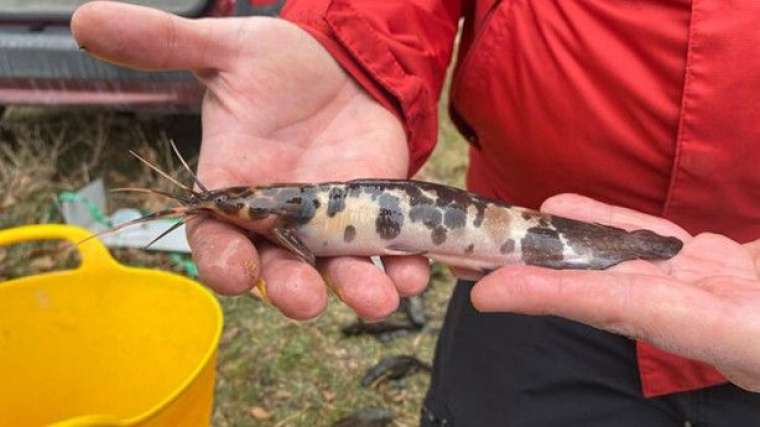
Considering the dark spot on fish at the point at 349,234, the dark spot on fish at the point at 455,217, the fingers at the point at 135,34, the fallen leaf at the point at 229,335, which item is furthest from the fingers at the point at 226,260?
the fallen leaf at the point at 229,335

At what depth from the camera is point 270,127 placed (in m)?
2.01

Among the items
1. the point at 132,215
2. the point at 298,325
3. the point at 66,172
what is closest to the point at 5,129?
the point at 66,172

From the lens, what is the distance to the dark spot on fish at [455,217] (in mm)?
1996

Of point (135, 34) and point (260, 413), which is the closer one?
point (135, 34)

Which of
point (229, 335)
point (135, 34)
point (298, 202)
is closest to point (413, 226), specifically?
point (298, 202)

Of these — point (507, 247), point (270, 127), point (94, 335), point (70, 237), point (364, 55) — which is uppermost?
point (364, 55)

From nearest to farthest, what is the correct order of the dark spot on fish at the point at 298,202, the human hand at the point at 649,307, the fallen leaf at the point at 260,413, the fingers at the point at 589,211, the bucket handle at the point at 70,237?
the human hand at the point at 649,307 < the dark spot on fish at the point at 298,202 < the fingers at the point at 589,211 < the bucket handle at the point at 70,237 < the fallen leaf at the point at 260,413

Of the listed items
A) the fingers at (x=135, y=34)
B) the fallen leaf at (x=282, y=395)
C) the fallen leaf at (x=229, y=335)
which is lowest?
the fallen leaf at (x=229, y=335)

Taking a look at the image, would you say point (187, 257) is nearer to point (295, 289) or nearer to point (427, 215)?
point (427, 215)

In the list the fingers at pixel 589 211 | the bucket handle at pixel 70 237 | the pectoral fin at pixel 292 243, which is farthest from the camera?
the bucket handle at pixel 70 237

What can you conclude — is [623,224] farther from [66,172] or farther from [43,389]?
[66,172]

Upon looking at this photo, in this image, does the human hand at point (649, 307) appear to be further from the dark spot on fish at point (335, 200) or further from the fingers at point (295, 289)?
the dark spot on fish at point (335, 200)

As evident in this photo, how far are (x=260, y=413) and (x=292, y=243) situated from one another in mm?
1358

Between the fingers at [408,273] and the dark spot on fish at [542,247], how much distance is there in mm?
242
